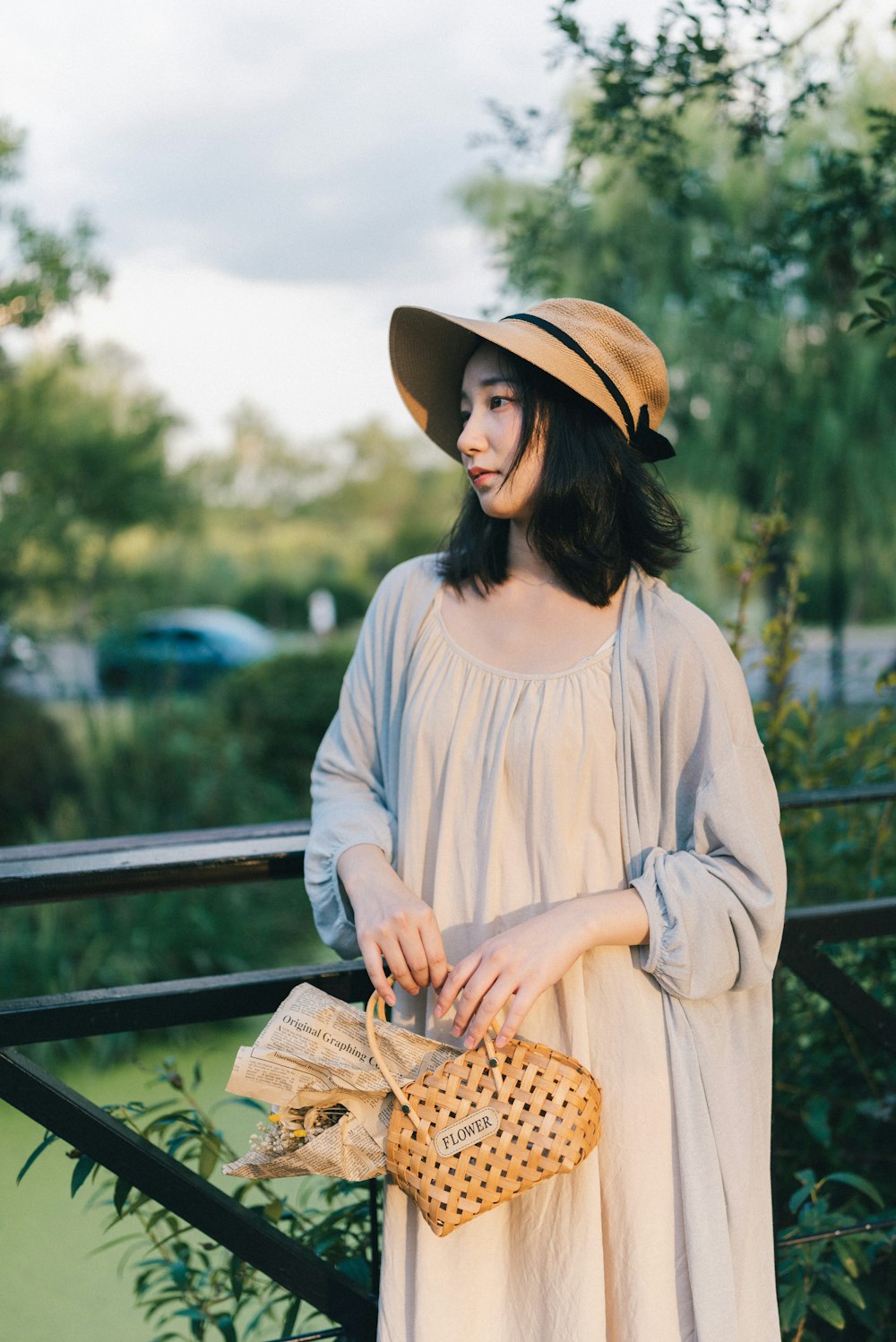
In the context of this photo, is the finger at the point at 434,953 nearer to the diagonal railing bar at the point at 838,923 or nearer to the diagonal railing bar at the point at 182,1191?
the diagonal railing bar at the point at 182,1191

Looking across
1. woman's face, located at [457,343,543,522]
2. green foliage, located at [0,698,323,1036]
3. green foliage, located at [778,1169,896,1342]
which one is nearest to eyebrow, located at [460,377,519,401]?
woman's face, located at [457,343,543,522]

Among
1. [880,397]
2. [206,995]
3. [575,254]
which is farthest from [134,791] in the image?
[880,397]

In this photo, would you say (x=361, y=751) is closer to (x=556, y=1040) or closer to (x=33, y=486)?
(x=556, y=1040)

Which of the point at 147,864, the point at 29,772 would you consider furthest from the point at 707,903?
the point at 29,772

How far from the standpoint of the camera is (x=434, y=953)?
109 centimetres

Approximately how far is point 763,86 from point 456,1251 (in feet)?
6.22

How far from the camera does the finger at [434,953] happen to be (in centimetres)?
109

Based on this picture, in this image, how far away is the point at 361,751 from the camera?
4.35ft

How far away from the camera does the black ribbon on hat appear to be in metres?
1.16

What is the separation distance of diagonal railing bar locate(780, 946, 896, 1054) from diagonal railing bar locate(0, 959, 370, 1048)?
61 cm

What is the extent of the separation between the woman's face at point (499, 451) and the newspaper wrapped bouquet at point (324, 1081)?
547mm

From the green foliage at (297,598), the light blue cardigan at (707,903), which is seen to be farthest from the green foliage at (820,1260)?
the green foliage at (297,598)

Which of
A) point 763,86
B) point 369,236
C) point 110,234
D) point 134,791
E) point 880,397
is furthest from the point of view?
point 369,236

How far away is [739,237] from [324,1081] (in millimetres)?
4421
